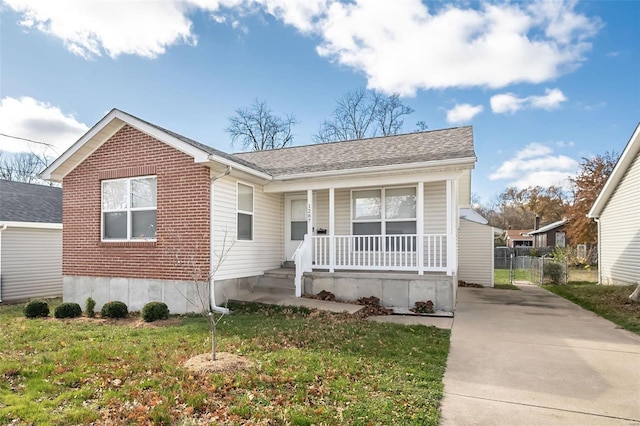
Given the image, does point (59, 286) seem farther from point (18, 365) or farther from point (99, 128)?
point (18, 365)

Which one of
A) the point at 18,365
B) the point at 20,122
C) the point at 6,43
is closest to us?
the point at 18,365

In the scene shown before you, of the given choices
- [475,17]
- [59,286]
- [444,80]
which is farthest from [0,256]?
[444,80]

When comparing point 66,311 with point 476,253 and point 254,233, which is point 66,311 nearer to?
point 254,233

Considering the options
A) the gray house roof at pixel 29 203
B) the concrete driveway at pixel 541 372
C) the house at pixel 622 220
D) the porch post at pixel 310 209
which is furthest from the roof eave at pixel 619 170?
the gray house roof at pixel 29 203

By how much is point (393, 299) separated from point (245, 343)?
Result: 14.3 ft

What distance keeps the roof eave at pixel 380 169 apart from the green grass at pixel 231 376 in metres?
3.99

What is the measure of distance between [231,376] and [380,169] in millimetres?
6391

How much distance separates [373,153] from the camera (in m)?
10.9

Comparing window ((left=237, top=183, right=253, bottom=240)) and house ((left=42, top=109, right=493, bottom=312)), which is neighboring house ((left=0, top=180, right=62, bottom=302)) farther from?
window ((left=237, top=183, right=253, bottom=240))

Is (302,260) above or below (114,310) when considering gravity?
above

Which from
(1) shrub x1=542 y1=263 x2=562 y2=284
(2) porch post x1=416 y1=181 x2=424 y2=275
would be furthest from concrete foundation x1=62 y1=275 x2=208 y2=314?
(1) shrub x1=542 y1=263 x2=562 y2=284

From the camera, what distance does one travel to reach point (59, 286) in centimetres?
1399

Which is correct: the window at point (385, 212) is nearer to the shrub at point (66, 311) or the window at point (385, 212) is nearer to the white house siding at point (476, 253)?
the white house siding at point (476, 253)

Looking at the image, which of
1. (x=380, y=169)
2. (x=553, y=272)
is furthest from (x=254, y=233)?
(x=553, y=272)
